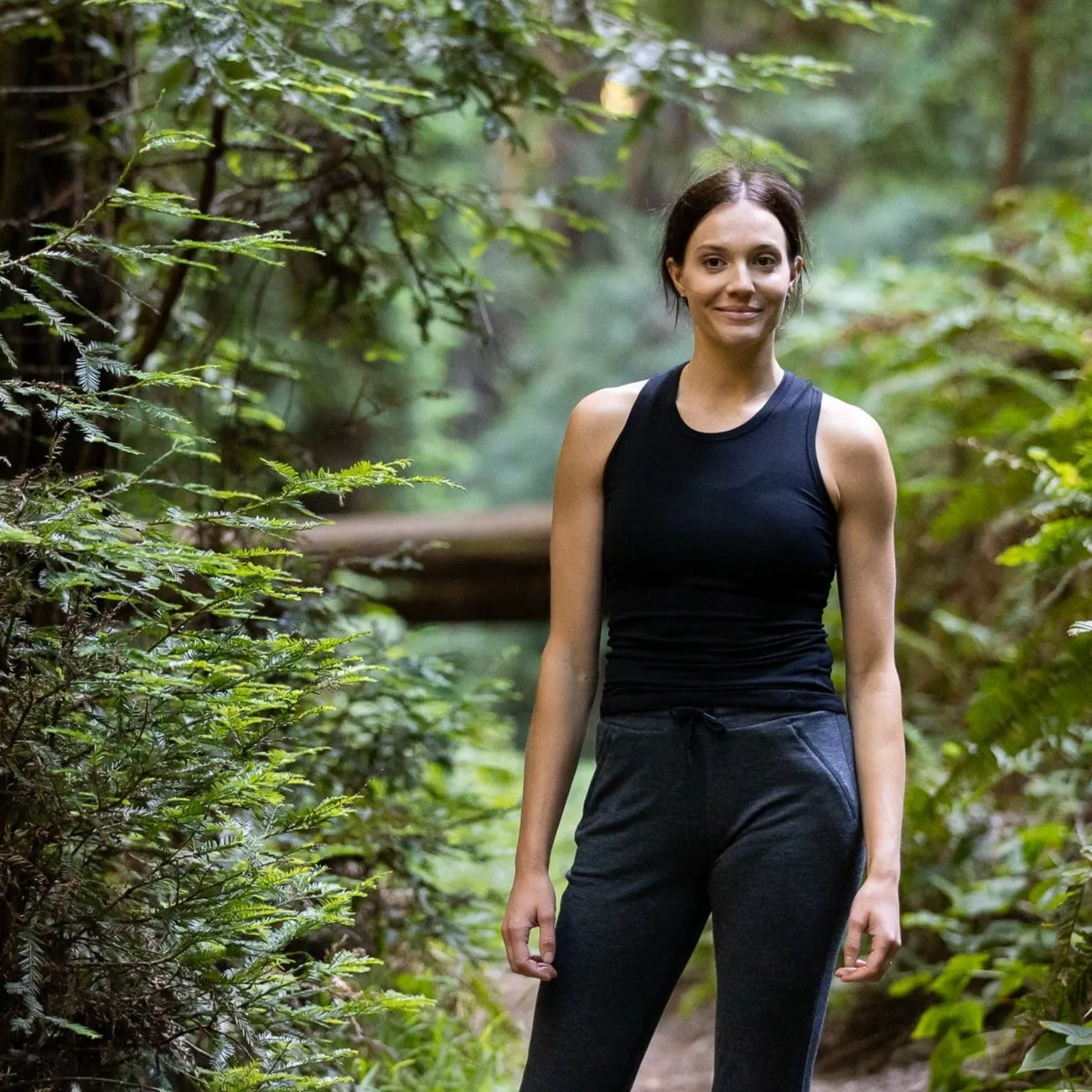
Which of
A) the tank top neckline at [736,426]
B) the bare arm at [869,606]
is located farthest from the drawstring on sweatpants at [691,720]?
the tank top neckline at [736,426]

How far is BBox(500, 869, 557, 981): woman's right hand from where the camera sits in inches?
82.9

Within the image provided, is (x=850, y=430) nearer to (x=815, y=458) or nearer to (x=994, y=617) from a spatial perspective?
(x=815, y=458)

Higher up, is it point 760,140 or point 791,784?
point 760,140

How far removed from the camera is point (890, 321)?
6844mm

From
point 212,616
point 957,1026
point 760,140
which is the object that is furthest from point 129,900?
point 760,140

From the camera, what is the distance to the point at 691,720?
2.07 metres

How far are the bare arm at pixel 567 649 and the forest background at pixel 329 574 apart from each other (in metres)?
0.29

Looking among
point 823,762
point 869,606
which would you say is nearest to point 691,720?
point 823,762

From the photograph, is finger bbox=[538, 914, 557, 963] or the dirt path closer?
finger bbox=[538, 914, 557, 963]

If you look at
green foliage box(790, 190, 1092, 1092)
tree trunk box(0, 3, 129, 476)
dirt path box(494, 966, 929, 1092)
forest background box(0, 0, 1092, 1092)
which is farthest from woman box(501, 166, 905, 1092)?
dirt path box(494, 966, 929, 1092)

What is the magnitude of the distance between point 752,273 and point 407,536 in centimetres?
398

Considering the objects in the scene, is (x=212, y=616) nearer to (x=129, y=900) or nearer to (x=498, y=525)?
(x=129, y=900)

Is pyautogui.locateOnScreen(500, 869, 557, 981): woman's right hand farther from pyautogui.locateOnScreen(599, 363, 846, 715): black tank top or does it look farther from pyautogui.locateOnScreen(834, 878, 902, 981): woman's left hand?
pyautogui.locateOnScreen(834, 878, 902, 981): woman's left hand

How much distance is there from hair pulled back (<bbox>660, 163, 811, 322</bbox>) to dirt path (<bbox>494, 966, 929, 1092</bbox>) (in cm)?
276
